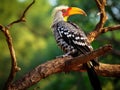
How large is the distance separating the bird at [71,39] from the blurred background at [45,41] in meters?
0.71

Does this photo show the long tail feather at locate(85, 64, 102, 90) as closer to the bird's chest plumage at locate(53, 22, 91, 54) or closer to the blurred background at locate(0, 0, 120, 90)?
the bird's chest plumage at locate(53, 22, 91, 54)

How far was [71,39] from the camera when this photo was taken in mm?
7078

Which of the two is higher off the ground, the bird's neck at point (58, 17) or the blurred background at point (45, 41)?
the bird's neck at point (58, 17)

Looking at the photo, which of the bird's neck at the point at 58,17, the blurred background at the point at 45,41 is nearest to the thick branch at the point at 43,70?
the blurred background at the point at 45,41

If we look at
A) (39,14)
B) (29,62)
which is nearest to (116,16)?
(29,62)

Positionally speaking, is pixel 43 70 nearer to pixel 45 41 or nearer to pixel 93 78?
pixel 93 78

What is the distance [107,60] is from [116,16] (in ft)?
4.12

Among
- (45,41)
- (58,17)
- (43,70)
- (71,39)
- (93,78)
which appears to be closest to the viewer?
(43,70)

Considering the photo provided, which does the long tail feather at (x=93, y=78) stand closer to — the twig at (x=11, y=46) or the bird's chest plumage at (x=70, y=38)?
the bird's chest plumage at (x=70, y=38)

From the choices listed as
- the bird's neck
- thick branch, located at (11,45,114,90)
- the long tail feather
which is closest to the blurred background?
thick branch, located at (11,45,114,90)

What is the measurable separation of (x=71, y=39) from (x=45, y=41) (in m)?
18.3

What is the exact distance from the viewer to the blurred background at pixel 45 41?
1400cm

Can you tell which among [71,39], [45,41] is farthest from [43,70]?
[45,41]

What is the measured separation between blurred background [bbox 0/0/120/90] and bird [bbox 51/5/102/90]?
2.33 ft
